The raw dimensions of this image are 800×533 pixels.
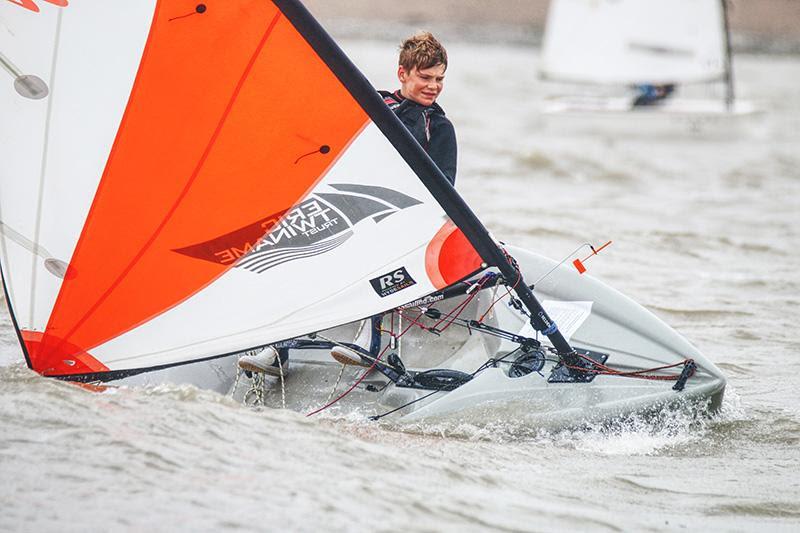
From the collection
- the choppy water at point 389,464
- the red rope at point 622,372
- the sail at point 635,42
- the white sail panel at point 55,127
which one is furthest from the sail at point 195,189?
the sail at point 635,42

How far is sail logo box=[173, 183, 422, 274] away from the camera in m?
3.84

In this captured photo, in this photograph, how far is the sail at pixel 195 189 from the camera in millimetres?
3652

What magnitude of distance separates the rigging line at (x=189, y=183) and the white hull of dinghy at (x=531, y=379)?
72cm

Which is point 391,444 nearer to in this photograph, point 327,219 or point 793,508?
point 327,219

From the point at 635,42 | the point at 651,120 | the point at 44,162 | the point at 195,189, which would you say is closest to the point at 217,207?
the point at 195,189

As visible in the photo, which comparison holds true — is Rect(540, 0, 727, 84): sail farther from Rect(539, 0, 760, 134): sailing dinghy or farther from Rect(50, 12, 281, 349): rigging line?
Rect(50, 12, 281, 349): rigging line

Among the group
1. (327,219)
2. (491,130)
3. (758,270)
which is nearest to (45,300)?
(327,219)

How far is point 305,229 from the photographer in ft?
12.8

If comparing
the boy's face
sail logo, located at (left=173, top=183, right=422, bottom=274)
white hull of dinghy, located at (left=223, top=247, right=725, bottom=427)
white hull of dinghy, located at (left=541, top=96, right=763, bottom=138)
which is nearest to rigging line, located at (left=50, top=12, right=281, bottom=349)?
sail logo, located at (left=173, top=183, right=422, bottom=274)

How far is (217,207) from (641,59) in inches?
571

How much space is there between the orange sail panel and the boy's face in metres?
0.46

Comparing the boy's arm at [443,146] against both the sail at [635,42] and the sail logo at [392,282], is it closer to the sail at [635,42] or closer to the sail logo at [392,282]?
the sail logo at [392,282]

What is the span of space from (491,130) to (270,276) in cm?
1177

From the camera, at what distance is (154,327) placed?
13.1ft
